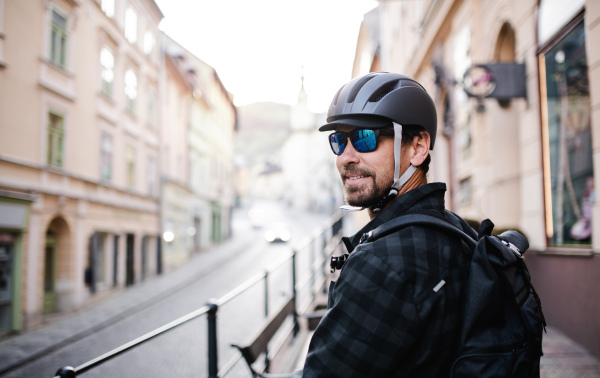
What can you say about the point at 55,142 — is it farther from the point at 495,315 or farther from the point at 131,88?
the point at 495,315

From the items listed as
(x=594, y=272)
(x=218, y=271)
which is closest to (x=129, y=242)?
(x=218, y=271)

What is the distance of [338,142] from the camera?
6.61ft

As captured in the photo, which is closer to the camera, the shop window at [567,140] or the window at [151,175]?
the shop window at [567,140]

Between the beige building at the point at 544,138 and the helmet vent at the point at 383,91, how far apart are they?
12.3 ft

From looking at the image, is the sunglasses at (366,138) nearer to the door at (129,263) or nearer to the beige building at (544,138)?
the beige building at (544,138)

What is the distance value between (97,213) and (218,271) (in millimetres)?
7630

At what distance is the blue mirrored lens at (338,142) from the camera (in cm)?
198

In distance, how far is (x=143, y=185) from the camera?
19656 millimetres

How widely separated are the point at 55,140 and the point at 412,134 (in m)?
12.2

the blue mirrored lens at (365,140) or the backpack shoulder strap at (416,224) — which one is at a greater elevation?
the blue mirrored lens at (365,140)

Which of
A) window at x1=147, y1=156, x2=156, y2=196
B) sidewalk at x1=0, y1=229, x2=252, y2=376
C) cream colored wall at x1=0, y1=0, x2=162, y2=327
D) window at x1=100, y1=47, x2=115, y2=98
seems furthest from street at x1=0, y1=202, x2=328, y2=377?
window at x1=100, y1=47, x2=115, y2=98

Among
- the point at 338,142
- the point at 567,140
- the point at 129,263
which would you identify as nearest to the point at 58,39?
the point at 129,263

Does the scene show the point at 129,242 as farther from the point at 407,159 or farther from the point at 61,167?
the point at 407,159

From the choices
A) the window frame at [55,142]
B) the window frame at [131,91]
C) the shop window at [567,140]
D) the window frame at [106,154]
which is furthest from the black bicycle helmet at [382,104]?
the window frame at [131,91]
